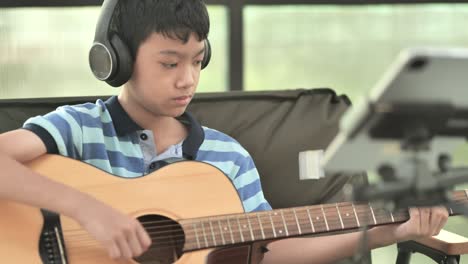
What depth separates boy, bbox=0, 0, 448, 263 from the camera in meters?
1.45

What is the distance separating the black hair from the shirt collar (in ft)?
0.50

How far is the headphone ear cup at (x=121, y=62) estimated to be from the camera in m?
1.56

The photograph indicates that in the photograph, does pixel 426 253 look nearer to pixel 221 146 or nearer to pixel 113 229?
pixel 221 146

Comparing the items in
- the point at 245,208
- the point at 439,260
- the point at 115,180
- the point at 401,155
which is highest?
the point at 401,155

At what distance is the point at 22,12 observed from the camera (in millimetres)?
2137

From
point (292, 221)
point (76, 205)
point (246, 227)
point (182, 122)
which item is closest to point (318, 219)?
point (292, 221)

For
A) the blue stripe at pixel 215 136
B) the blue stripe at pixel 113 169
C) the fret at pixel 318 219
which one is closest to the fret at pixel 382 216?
the fret at pixel 318 219

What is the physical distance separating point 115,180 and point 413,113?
2.45 ft

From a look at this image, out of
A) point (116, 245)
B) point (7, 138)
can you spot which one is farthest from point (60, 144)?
point (116, 245)

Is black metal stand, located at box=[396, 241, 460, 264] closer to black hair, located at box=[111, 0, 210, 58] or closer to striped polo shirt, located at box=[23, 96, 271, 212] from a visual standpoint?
striped polo shirt, located at box=[23, 96, 271, 212]

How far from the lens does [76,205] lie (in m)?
1.45

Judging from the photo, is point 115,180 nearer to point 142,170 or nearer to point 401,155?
point 142,170

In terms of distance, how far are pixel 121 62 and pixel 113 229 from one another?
1.14 feet

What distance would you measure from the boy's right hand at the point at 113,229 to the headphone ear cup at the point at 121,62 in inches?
10.6
